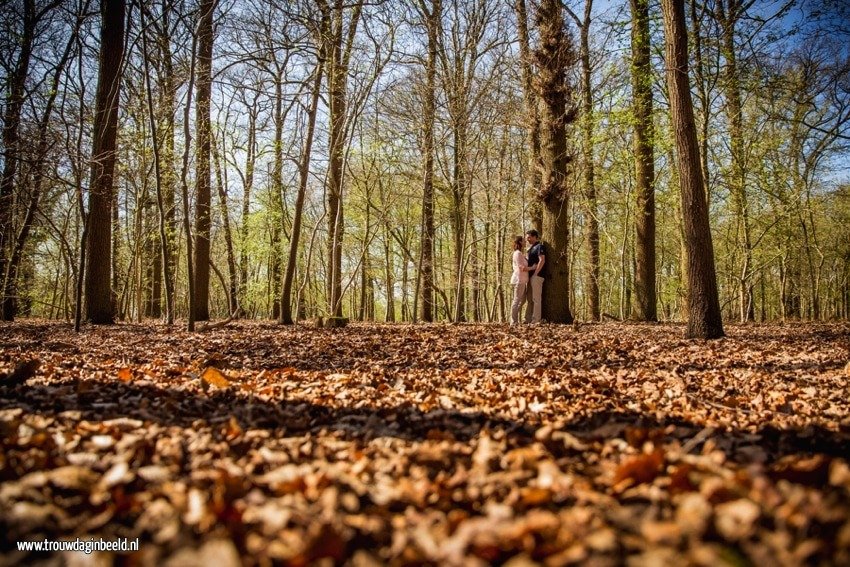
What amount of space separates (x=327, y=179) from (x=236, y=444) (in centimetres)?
1086

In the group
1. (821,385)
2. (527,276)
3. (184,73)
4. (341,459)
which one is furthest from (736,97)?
(341,459)

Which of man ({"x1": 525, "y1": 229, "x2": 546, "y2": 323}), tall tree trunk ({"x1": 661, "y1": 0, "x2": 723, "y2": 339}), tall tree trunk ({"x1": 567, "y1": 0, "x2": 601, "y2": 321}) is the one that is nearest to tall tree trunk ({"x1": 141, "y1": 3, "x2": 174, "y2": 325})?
man ({"x1": 525, "y1": 229, "x2": 546, "y2": 323})

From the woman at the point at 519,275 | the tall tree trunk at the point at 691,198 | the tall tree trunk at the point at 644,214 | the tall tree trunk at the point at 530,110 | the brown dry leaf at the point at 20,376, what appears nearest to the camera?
the brown dry leaf at the point at 20,376

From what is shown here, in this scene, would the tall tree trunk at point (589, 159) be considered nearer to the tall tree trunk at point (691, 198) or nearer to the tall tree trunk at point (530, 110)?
the tall tree trunk at point (530, 110)

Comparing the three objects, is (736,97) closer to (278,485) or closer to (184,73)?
(184,73)

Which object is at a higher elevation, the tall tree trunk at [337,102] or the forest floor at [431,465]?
the tall tree trunk at [337,102]

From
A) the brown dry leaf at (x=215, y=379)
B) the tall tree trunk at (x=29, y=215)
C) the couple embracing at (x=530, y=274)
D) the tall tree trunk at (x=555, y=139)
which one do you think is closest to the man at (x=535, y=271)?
the couple embracing at (x=530, y=274)

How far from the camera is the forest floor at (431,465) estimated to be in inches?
51.7

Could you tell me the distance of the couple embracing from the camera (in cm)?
991

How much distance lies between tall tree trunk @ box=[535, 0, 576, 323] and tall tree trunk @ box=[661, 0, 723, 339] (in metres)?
3.20

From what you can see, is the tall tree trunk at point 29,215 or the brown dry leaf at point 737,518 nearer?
the brown dry leaf at point 737,518

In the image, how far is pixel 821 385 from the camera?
4.09 metres

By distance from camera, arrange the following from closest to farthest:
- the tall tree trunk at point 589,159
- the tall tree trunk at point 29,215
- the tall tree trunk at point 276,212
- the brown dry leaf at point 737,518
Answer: the brown dry leaf at point 737,518, the tall tree trunk at point 29,215, the tall tree trunk at point 589,159, the tall tree trunk at point 276,212

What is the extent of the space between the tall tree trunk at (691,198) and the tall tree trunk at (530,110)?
150 inches
